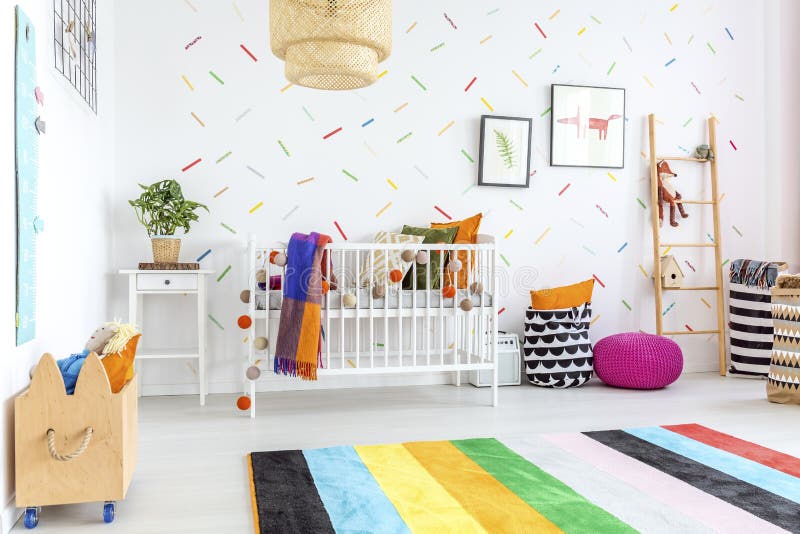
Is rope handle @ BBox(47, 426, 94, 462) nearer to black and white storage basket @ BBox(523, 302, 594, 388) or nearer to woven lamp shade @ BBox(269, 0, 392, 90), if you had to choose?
woven lamp shade @ BBox(269, 0, 392, 90)

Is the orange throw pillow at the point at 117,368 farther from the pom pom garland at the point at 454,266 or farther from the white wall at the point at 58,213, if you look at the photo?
the pom pom garland at the point at 454,266

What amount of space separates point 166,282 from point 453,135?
5.66 ft

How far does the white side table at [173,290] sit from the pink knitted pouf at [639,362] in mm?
2057

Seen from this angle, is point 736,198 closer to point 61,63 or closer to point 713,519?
point 713,519

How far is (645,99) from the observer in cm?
421

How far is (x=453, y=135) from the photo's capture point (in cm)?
389

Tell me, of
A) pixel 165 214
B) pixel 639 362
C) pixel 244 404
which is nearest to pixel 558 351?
pixel 639 362

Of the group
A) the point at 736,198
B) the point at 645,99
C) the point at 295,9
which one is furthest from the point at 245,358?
the point at 736,198

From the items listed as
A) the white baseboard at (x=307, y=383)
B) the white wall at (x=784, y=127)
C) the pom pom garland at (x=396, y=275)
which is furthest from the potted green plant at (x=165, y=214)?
the white wall at (x=784, y=127)

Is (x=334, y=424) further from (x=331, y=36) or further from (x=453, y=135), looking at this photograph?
(x=453, y=135)

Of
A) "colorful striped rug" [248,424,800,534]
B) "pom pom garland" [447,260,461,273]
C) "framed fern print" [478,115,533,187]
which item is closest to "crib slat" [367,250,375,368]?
"pom pom garland" [447,260,461,273]

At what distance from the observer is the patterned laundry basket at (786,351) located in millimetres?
3240

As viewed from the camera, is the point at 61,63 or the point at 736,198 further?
the point at 736,198

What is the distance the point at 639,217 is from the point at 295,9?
108 inches
